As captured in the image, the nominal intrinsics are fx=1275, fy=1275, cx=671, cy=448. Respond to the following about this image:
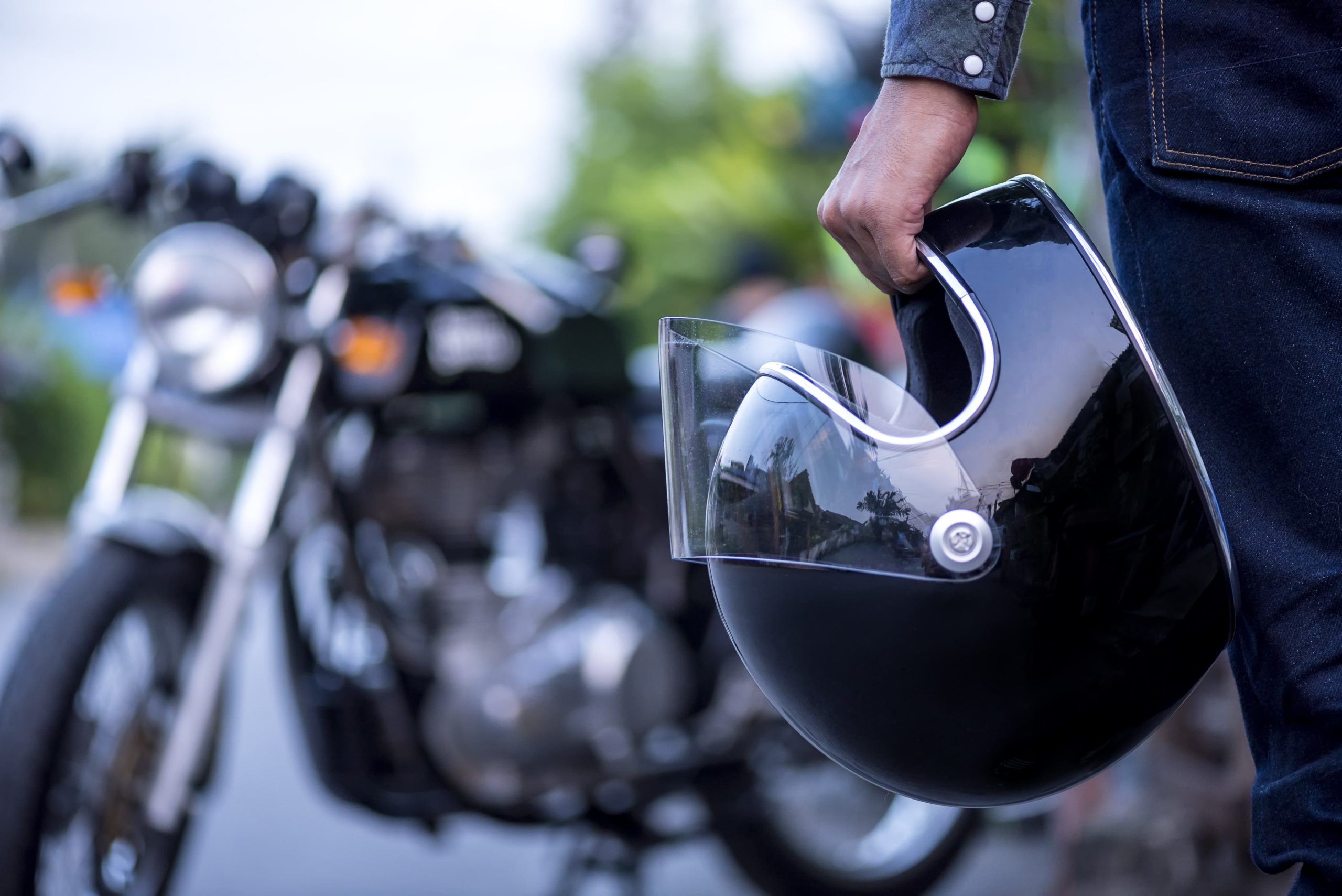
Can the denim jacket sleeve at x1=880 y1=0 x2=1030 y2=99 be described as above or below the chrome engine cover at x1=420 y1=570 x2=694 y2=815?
above

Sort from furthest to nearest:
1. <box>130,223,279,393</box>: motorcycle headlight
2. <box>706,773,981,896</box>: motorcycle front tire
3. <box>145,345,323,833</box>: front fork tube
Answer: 1. <box>706,773,981,896</box>: motorcycle front tire
2. <box>130,223,279,393</box>: motorcycle headlight
3. <box>145,345,323,833</box>: front fork tube

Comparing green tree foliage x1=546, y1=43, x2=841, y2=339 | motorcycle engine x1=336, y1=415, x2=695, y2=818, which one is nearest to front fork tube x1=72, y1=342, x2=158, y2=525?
motorcycle engine x1=336, y1=415, x2=695, y2=818

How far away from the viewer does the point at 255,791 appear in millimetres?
3367

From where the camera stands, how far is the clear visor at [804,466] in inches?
34.0

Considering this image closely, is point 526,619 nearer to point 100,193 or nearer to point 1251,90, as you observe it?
point 100,193

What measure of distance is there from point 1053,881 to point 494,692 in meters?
0.93

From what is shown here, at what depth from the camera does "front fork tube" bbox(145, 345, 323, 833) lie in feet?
5.51

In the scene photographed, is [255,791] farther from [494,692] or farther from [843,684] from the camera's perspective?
[843,684]

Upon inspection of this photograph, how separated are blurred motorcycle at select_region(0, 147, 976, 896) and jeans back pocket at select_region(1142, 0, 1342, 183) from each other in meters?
1.36

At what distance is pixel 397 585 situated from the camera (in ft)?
7.20

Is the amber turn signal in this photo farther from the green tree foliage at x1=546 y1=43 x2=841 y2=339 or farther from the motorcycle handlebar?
the green tree foliage at x1=546 y1=43 x2=841 y2=339

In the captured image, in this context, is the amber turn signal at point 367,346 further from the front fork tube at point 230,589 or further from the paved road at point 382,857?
the paved road at point 382,857


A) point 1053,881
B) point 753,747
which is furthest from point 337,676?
point 1053,881

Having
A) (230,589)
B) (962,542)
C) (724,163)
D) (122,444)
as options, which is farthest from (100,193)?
(724,163)
